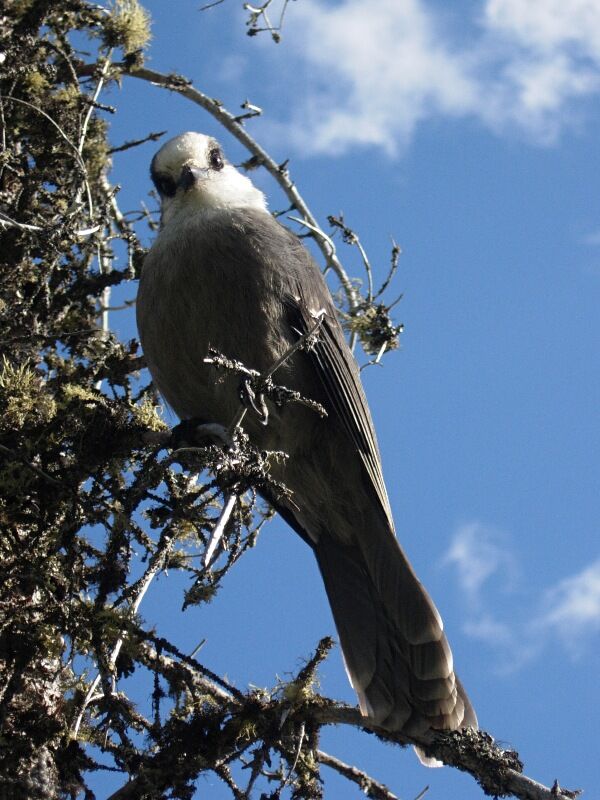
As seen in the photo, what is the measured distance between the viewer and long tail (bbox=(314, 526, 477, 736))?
312 cm

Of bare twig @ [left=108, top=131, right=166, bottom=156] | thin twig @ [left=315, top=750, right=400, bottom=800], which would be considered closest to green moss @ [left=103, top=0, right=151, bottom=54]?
bare twig @ [left=108, top=131, right=166, bottom=156]

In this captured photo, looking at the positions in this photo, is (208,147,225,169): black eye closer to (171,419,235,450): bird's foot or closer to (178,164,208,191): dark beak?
(178,164,208,191): dark beak

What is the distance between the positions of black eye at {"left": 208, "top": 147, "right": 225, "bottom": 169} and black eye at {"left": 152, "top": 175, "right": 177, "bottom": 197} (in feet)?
0.65

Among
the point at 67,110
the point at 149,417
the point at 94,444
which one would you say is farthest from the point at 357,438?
the point at 67,110

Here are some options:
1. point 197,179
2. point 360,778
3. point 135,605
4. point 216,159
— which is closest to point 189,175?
point 197,179

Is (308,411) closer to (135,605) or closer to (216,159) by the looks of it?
(135,605)

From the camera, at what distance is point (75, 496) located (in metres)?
2.76

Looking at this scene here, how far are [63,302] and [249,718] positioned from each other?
5.48 ft

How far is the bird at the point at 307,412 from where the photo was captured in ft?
10.8

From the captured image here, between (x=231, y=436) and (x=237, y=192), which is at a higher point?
(x=237, y=192)

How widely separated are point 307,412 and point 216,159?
135 cm

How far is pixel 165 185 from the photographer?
4.11 m

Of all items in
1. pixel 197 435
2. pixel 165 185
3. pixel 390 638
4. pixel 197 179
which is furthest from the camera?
pixel 165 185

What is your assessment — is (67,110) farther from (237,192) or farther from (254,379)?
(254,379)
